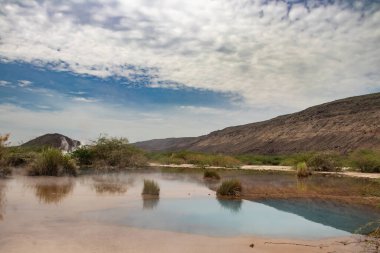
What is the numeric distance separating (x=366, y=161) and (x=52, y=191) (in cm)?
2347

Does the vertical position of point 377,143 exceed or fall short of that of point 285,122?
it falls short

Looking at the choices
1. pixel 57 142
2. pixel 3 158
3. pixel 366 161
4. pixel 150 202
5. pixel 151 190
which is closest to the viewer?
pixel 150 202

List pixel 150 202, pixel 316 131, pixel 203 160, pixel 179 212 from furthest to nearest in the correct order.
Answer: pixel 316 131, pixel 203 160, pixel 150 202, pixel 179 212

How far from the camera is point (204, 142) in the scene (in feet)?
359

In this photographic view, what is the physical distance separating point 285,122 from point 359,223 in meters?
77.0

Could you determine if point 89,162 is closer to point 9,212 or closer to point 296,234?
point 9,212

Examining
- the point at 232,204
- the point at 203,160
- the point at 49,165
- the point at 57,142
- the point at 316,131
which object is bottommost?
the point at 232,204

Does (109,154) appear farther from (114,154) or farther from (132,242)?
(132,242)

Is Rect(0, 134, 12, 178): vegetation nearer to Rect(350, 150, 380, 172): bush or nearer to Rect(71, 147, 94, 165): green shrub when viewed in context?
Rect(71, 147, 94, 165): green shrub

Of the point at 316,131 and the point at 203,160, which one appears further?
the point at 316,131

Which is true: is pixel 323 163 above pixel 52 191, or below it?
above

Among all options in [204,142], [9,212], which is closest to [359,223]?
[9,212]

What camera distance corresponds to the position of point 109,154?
107 feet

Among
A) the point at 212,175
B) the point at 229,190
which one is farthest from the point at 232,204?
the point at 212,175
